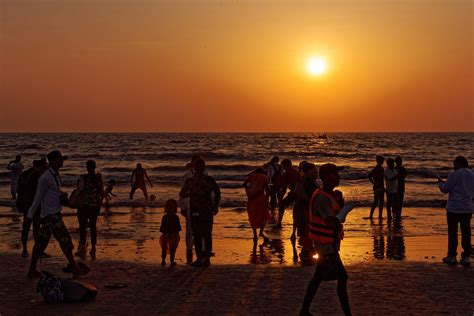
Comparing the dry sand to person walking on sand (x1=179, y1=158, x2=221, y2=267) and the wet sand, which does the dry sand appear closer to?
the wet sand

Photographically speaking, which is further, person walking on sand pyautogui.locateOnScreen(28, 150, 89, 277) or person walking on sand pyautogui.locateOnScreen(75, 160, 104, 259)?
person walking on sand pyautogui.locateOnScreen(75, 160, 104, 259)

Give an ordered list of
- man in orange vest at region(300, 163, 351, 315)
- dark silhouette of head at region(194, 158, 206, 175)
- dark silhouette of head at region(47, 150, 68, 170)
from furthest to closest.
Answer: dark silhouette of head at region(194, 158, 206, 175), dark silhouette of head at region(47, 150, 68, 170), man in orange vest at region(300, 163, 351, 315)

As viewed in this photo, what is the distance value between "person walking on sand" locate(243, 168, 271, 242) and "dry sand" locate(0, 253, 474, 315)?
2.84 m

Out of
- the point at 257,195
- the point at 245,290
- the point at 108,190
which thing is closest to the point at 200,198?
the point at 245,290

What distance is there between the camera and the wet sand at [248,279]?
8.11 meters

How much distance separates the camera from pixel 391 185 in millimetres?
17828

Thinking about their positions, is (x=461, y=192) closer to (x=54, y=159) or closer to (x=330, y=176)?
(x=330, y=176)

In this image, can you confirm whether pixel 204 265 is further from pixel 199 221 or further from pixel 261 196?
pixel 261 196

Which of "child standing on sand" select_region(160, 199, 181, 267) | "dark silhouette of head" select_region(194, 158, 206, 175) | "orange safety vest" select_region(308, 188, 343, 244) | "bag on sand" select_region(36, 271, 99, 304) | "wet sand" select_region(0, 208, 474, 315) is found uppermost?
"dark silhouette of head" select_region(194, 158, 206, 175)

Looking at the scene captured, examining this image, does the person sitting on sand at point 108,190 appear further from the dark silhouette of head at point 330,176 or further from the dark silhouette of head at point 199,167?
the dark silhouette of head at point 330,176

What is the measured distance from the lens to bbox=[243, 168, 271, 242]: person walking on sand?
1357 centimetres

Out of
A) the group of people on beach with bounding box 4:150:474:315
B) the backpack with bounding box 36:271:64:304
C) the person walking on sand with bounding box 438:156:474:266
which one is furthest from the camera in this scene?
the person walking on sand with bounding box 438:156:474:266

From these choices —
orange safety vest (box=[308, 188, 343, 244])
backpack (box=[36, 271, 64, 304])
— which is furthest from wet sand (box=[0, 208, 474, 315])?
orange safety vest (box=[308, 188, 343, 244])

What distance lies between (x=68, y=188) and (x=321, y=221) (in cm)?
2884
